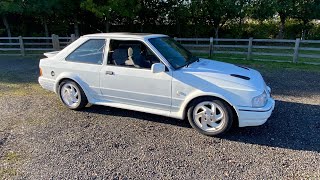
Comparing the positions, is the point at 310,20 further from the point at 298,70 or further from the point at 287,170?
the point at 287,170

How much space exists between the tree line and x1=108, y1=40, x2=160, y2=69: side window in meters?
9.57

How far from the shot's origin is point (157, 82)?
3.90 m

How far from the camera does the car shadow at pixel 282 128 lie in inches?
141

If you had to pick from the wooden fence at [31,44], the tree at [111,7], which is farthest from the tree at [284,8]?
the wooden fence at [31,44]

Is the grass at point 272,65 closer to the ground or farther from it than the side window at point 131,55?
closer to the ground

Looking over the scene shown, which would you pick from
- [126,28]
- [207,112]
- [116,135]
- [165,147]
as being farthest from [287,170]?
[126,28]

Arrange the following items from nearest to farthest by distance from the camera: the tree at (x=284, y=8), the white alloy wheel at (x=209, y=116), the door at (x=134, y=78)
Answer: the white alloy wheel at (x=209, y=116), the door at (x=134, y=78), the tree at (x=284, y=8)

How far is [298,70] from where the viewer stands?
28.0 ft

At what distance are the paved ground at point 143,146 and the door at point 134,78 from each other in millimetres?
429

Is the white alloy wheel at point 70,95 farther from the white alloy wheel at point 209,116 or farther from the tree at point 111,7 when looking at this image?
the tree at point 111,7

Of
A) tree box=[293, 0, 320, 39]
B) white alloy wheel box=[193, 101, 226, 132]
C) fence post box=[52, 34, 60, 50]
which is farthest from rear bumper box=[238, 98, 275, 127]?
tree box=[293, 0, 320, 39]

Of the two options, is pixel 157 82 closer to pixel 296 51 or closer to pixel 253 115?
pixel 253 115

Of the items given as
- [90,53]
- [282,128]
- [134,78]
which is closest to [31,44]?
[90,53]

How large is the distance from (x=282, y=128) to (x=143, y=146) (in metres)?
2.31
